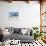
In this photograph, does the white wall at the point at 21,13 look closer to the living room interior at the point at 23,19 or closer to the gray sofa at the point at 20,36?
the living room interior at the point at 23,19

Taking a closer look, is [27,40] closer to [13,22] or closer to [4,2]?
→ [13,22]

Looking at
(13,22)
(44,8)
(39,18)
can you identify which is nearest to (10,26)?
(13,22)

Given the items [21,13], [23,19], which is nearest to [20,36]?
[23,19]

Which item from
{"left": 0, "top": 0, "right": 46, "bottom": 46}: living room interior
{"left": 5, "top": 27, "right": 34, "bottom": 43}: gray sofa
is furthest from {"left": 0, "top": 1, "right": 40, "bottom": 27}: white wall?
{"left": 5, "top": 27, "right": 34, "bottom": 43}: gray sofa

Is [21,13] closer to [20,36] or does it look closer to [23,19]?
[23,19]

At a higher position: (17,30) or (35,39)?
(17,30)

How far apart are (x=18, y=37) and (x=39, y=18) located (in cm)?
88

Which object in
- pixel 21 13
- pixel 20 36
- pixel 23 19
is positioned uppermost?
pixel 21 13

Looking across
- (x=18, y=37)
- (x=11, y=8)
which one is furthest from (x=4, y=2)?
(x=18, y=37)

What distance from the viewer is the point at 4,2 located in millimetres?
4102

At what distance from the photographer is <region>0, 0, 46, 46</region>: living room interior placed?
13.4 ft

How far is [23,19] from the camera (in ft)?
13.5

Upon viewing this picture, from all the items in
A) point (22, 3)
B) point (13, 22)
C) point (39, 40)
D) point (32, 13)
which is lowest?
point (39, 40)

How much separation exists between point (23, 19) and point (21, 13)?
7.9 inches
